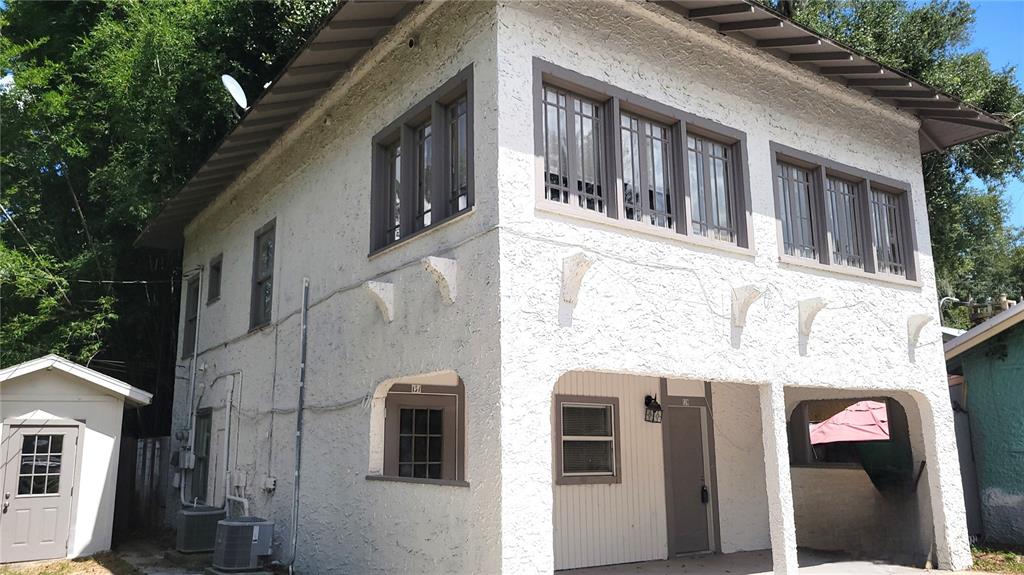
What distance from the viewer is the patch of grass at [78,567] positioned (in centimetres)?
1063

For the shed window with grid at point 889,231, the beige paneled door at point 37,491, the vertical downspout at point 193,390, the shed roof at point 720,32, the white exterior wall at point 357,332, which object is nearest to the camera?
the white exterior wall at point 357,332

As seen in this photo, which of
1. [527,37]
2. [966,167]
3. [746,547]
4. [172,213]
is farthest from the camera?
[966,167]

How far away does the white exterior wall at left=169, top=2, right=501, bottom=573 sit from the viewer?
679cm

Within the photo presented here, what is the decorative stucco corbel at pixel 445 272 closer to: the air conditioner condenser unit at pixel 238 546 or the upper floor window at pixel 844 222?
the air conditioner condenser unit at pixel 238 546

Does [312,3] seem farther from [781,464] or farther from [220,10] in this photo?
[781,464]

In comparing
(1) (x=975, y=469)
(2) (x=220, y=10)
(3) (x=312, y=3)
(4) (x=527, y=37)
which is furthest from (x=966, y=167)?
(2) (x=220, y=10)

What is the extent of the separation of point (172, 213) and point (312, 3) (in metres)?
5.25

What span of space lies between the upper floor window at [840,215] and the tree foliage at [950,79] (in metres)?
5.55

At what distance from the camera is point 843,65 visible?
9.48 metres

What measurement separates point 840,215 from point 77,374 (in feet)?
38.4

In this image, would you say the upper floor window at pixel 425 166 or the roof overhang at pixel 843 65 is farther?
the roof overhang at pixel 843 65

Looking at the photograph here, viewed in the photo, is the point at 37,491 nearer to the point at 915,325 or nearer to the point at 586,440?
the point at 586,440

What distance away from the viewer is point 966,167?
1620 centimetres

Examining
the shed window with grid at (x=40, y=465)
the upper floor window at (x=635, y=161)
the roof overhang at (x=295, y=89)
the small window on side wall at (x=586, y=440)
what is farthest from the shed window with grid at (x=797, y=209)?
the shed window with grid at (x=40, y=465)
